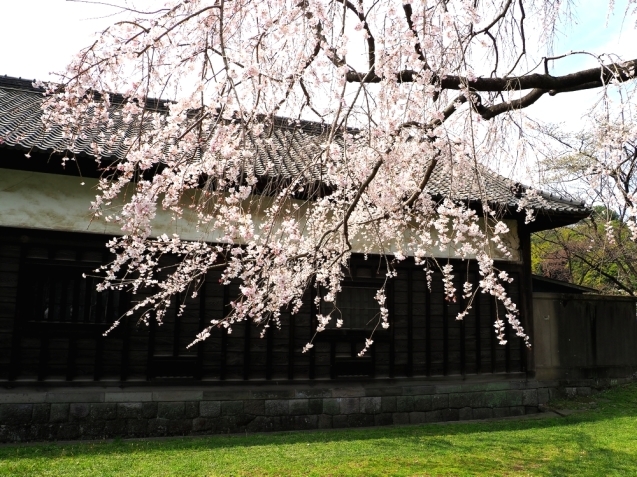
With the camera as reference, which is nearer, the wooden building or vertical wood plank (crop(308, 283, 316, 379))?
the wooden building

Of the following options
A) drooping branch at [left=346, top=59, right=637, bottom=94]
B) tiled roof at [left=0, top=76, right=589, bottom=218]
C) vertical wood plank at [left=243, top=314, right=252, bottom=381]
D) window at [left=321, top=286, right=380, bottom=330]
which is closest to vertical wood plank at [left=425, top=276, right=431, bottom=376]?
window at [left=321, top=286, right=380, bottom=330]

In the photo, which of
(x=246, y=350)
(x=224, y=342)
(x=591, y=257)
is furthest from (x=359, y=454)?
(x=591, y=257)

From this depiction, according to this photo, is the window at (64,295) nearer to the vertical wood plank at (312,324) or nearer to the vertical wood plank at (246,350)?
the vertical wood plank at (246,350)

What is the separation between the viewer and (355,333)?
10.1m

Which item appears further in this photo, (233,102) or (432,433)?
(432,433)

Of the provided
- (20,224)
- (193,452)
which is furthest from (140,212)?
(20,224)

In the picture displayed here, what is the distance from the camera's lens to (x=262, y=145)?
877 centimetres

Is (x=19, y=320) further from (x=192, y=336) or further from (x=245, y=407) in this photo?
(x=245, y=407)

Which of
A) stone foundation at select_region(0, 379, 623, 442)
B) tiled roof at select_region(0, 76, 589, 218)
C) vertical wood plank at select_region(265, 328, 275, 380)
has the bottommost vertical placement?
Answer: stone foundation at select_region(0, 379, 623, 442)

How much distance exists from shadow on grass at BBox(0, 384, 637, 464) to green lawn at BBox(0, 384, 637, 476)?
13 mm

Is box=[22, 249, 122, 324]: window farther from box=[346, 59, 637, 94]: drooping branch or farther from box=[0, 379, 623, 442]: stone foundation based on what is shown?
box=[346, 59, 637, 94]: drooping branch

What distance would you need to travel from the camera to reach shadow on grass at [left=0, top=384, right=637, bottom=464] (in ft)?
23.4

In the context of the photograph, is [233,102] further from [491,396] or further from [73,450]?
[491,396]

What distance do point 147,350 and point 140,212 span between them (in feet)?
16.2
